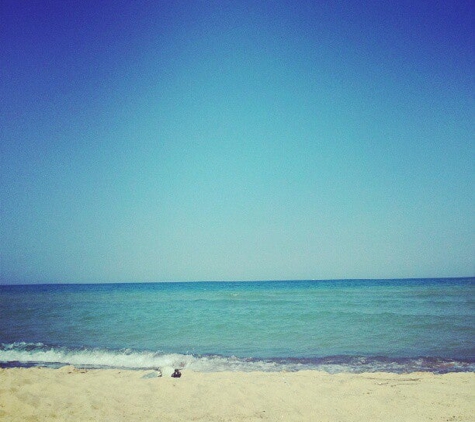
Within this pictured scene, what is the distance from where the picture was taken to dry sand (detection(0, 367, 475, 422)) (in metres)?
4.87

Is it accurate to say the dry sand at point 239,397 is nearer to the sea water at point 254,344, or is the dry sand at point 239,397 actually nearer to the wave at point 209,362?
the wave at point 209,362

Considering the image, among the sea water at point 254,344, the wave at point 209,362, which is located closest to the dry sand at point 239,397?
the wave at point 209,362

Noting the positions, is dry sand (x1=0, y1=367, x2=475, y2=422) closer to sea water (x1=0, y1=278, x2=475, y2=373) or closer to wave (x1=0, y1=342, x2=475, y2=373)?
wave (x1=0, y1=342, x2=475, y2=373)

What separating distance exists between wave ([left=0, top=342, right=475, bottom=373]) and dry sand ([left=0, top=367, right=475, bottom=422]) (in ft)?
2.93

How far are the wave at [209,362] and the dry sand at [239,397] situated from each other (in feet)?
2.93

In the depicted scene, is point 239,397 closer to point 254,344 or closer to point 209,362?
point 209,362

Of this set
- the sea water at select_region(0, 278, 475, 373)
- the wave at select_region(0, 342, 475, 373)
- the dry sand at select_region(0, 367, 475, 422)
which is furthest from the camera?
the sea water at select_region(0, 278, 475, 373)

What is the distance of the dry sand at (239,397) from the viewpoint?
4871 mm

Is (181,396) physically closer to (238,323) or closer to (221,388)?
(221,388)

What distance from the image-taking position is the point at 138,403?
5402 mm

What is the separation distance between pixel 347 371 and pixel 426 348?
3.85 meters

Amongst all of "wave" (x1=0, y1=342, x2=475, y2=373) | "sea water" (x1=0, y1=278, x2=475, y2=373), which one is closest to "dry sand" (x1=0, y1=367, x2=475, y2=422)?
"wave" (x1=0, y1=342, x2=475, y2=373)

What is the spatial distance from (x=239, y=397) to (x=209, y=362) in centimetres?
320

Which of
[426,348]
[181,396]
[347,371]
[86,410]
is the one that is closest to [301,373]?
[347,371]
